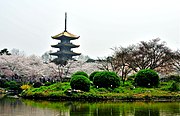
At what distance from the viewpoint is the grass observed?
32.8 m

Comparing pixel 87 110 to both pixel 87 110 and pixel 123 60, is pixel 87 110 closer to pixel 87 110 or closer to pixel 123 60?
pixel 87 110

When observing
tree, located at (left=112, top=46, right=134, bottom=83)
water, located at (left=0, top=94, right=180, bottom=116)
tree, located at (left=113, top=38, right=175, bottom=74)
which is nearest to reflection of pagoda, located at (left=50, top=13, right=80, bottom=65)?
tree, located at (left=112, top=46, right=134, bottom=83)

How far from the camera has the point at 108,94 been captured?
109 ft

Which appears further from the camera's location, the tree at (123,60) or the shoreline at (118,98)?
the tree at (123,60)

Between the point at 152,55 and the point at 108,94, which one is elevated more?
the point at 152,55

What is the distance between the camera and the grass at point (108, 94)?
32750 mm

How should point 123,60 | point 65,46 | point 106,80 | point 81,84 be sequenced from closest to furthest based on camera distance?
point 81,84 < point 106,80 < point 123,60 < point 65,46

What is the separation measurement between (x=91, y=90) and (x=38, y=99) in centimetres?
544

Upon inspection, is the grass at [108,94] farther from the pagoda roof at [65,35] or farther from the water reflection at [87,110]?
the pagoda roof at [65,35]

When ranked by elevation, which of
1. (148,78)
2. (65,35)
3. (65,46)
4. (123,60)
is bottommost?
(148,78)

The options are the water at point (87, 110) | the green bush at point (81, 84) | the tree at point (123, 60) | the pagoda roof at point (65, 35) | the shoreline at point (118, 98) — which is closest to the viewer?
the water at point (87, 110)

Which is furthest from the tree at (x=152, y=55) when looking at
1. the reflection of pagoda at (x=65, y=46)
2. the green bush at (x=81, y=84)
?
the reflection of pagoda at (x=65, y=46)

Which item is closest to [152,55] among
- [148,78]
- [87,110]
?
[148,78]

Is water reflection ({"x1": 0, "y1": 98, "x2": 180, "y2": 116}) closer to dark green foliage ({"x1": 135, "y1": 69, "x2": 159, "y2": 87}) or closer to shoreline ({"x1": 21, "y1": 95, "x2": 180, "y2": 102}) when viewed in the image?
shoreline ({"x1": 21, "y1": 95, "x2": 180, "y2": 102})
